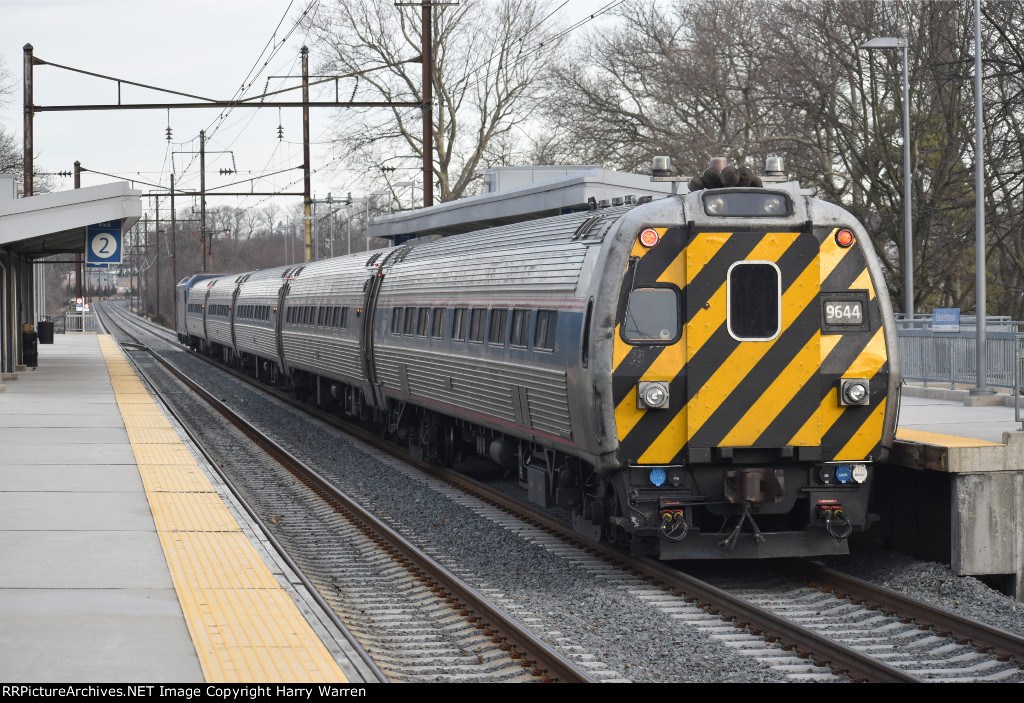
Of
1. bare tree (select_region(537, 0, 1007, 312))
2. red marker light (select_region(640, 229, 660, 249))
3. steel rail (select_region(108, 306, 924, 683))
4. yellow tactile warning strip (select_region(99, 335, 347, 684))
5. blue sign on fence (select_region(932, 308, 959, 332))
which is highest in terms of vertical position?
bare tree (select_region(537, 0, 1007, 312))

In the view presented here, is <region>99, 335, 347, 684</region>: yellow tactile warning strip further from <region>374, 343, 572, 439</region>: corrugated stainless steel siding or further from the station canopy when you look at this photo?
the station canopy

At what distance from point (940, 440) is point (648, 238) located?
3306 mm

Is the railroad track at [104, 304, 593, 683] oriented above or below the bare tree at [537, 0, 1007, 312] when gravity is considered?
below

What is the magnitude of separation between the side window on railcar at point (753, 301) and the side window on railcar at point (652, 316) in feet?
1.52

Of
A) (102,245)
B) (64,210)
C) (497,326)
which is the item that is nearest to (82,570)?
(497,326)

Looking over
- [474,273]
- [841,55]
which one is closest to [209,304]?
[841,55]

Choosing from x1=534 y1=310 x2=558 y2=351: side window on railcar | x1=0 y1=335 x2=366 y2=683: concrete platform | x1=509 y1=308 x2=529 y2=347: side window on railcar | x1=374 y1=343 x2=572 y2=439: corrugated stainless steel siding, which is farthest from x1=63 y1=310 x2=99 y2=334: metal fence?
x1=534 y1=310 x2=558 y2=351: side window on railcar

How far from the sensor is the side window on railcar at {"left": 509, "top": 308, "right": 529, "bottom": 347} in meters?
11.5

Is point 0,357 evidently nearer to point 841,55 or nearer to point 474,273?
point 474,273

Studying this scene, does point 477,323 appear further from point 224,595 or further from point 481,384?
point 224,595

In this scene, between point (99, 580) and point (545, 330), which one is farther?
point (545, 330)

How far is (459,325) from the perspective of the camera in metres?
13.9

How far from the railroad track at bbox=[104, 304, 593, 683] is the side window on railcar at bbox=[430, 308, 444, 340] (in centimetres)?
214

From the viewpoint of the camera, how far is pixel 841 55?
3378 cm
